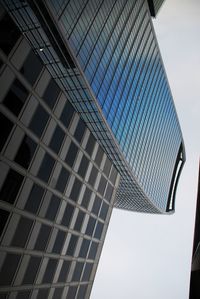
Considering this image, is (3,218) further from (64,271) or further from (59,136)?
(64,271)

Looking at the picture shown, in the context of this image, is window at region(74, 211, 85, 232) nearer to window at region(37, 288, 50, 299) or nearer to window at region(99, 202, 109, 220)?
window at region(99, 202, 109, 220)

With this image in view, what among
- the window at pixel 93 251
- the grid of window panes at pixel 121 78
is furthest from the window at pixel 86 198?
the grid of window panes at pixel 121 78

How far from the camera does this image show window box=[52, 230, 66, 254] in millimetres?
39188

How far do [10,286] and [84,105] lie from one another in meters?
28.6

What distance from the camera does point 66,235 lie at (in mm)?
41750

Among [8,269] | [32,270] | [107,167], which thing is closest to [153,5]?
[107,167]

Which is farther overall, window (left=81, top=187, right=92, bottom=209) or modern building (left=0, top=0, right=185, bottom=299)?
window (left=81, top=187, right=92, bottom=209)

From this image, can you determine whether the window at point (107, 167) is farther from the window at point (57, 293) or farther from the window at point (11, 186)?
the window at point (11, 186)

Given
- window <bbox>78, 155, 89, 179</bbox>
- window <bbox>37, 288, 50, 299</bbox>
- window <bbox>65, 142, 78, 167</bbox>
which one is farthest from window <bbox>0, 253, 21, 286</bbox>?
window <bbox>78, 155, 89, 179</bbox>

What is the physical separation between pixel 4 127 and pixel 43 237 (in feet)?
46.4

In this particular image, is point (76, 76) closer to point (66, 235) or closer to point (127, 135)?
point (66, 235)

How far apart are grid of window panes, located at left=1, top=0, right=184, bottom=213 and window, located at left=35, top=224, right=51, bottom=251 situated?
2117 centimetres

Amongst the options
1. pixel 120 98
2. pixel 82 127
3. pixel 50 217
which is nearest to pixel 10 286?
pixel 50 217

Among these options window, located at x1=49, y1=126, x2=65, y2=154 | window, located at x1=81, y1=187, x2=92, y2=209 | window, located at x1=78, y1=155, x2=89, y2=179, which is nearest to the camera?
window, located at x1=49, y1=126, x2=65, y2=154
